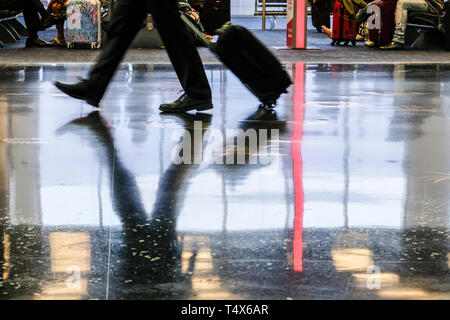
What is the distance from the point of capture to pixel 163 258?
10.8 feet

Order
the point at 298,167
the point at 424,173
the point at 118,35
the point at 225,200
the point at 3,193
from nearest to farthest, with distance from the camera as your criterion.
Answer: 1. the point at 225,200
2. the point at 3,193
3. the point at 424,173
4. the point at 298,167
5. the point at 118,35

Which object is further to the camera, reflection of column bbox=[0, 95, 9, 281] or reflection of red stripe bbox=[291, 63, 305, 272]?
reflection of red stripe bbox=[291, 63, 305, 272]

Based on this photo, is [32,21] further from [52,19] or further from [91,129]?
[91,129]

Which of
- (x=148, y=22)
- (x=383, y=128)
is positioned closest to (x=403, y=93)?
(x=383, y=128)

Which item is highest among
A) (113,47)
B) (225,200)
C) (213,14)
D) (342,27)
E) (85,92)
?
(213,14)

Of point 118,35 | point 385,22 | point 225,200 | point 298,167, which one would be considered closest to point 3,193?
point 225,200

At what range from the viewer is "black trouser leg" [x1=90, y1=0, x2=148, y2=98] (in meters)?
6.68

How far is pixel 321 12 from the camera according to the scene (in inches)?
744

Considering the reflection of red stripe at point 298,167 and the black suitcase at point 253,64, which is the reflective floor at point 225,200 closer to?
the reflection of red stripe at point 298,167

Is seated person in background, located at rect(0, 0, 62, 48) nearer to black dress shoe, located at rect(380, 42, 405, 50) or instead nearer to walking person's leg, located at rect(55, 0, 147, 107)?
black dress shoe, located at rect(380, 42, 405, 50)

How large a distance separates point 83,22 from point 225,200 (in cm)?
995

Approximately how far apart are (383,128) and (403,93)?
2.15m

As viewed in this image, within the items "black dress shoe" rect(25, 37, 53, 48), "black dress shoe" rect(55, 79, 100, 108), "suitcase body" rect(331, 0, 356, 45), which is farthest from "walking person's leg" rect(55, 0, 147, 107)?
"suitcase body" rect(331, 0, 356, 45)

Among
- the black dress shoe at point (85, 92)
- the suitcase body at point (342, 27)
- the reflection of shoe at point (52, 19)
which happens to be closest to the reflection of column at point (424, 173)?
the black dress shoe at point (85, 92)
